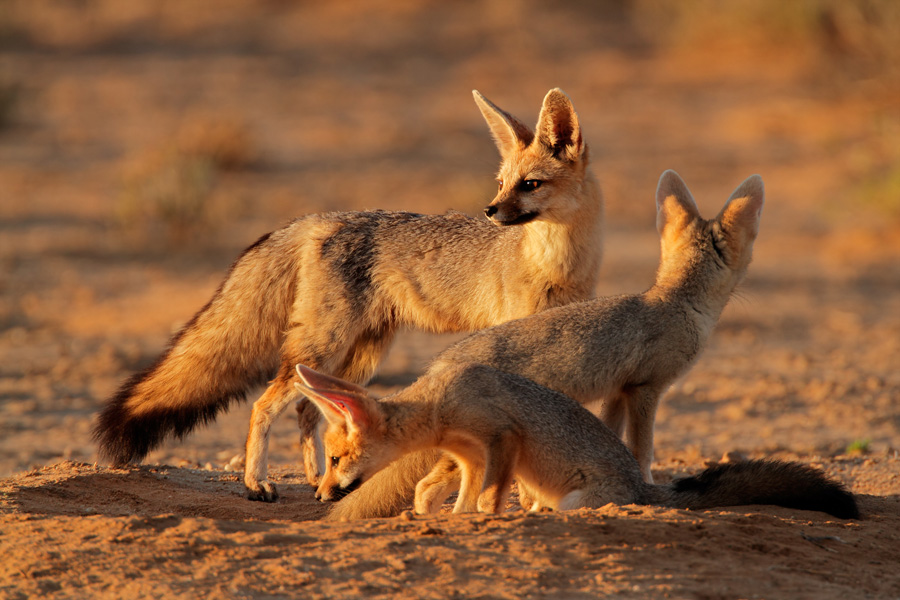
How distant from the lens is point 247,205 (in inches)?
666

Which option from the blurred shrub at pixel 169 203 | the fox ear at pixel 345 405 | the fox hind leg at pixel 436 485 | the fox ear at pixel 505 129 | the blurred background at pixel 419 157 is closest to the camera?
the fox ear at pixel 345 405

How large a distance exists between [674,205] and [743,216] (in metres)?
0.42

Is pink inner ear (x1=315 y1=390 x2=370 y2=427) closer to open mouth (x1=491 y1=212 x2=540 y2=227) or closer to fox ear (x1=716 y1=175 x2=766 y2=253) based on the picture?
open mouth (x1=491 y1=212 x2=540 y2=227)

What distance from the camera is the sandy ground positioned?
4305 millimetres

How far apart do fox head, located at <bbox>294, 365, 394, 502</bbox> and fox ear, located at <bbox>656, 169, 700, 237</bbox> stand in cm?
225

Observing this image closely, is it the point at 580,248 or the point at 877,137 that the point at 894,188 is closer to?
the point at 877,137

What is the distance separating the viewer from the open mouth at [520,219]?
640cm

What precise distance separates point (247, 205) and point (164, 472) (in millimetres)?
10598

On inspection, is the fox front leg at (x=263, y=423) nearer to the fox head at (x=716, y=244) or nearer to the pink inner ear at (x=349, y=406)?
→ the pink inner ear at (x=349, y=406)

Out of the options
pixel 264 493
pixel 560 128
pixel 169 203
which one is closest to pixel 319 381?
pixel 264 493

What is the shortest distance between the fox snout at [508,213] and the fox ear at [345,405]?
161cm

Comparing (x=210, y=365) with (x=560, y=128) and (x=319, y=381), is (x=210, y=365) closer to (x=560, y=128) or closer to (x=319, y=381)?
(x=319, y=381)

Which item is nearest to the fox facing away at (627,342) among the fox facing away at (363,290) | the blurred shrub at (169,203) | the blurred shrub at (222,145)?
the fox facing away at (363,290)

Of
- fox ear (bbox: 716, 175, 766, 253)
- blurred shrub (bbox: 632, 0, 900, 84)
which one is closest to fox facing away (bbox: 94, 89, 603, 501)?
fox ear (bbox: 716, 175, 766, 253)
